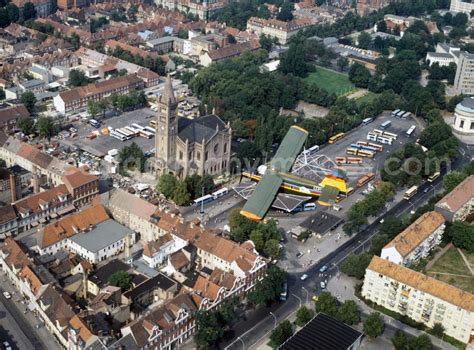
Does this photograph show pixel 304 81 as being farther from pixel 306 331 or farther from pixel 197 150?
pixel 306 331

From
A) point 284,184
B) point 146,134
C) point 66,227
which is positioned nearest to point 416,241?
point 284,184

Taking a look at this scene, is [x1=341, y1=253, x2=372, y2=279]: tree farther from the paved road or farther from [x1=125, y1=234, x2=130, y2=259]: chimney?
[x1=125, y1=234, x2=130, y2=259]: chimney

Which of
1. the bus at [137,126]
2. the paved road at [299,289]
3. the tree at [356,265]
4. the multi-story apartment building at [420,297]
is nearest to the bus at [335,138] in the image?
the paved road at [299,289]

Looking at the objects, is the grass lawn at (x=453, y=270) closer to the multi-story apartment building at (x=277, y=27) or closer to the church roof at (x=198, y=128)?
the church roof at (x=198, y=128)

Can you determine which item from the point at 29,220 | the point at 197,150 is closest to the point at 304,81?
the point at 197,150

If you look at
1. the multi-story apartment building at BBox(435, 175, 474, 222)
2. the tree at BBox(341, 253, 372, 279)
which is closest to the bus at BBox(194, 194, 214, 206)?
the tree at BBox(341, 253, 372, 279)
